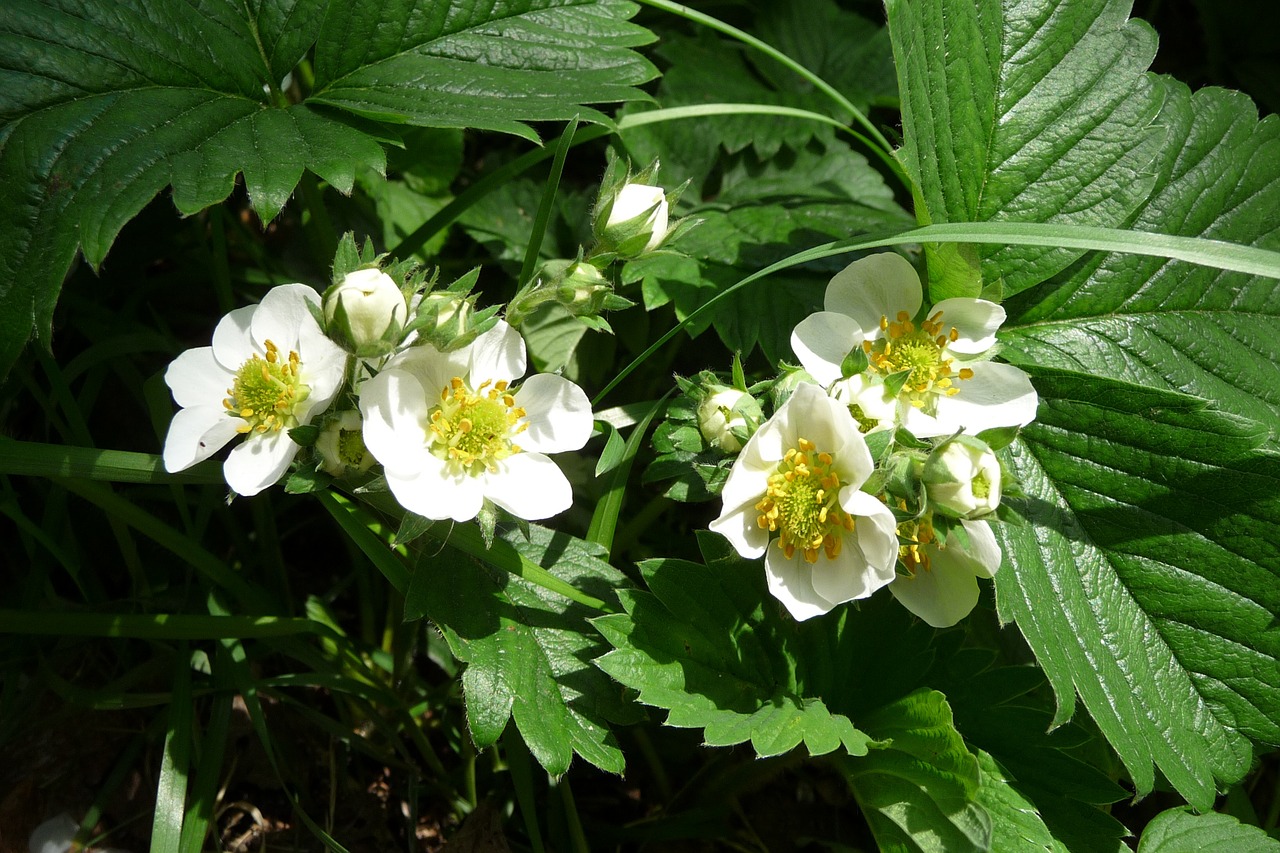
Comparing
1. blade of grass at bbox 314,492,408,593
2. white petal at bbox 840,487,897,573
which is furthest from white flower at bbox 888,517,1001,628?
blade of grass at bbox 314,492,408,593

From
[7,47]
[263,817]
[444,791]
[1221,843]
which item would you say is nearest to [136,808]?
[263,817]

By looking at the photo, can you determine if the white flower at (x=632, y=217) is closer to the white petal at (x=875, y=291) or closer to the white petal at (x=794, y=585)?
the white petal at (x=875, y=291)

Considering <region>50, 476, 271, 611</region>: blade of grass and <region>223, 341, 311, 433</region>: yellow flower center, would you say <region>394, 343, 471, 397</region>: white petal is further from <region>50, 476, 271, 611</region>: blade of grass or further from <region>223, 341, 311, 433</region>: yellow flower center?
<region>50, 476, 271, 611</region>: blade of grass

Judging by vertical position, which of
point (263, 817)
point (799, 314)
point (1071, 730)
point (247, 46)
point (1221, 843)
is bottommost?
point (263, 817)

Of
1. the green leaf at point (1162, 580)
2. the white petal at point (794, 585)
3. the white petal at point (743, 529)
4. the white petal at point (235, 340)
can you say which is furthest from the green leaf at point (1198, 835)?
the white petal at point (235, 340)

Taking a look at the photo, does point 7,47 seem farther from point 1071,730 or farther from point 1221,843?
point 1221,843

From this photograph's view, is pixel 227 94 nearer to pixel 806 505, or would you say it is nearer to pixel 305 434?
pixel 305 434
